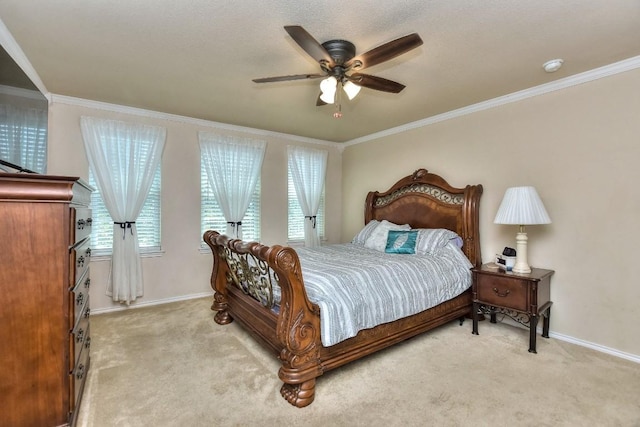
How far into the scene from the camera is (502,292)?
9.26 ft

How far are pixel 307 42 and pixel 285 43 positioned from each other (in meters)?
0.59

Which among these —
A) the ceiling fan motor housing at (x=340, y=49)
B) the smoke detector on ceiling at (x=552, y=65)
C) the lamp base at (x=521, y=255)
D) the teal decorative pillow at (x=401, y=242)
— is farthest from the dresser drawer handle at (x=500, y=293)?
the ceiling fan motor housing at (x=340, y=49)

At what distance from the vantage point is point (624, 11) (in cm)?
188

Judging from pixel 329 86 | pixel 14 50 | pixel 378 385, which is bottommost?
pixel 378 385

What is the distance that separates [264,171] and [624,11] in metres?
3.97

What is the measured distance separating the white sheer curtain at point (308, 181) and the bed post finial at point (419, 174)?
161 centimetres

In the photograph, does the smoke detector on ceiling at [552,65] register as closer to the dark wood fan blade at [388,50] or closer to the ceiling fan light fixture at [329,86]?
the dark wood fan blade at [388,50]

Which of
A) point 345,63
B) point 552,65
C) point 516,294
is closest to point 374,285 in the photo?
point 516,294

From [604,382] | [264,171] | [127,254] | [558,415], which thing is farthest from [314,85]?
[604,382]

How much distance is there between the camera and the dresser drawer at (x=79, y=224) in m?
1.56

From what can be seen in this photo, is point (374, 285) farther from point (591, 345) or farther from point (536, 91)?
point (536, 91)

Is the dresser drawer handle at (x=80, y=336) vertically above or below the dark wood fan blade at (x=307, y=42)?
below

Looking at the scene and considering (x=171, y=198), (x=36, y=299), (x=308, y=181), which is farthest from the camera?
(x=308, y=181)

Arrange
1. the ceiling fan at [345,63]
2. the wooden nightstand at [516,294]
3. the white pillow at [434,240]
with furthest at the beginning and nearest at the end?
the white pillow at [434,240] → the wooden nightstand at [516,294] → the ceiling fan at [345,63]
